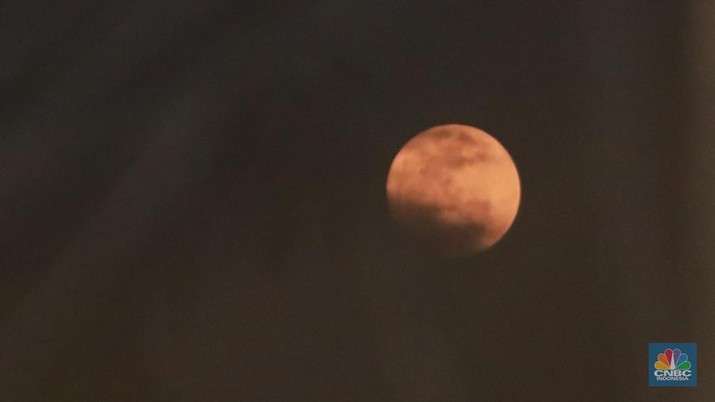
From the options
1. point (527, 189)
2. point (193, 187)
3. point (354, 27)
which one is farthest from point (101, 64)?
point (527, 189)

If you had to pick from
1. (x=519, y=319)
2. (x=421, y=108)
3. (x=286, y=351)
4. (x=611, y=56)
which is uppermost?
(x=611, y=56)

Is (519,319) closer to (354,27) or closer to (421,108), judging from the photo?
(421,108)

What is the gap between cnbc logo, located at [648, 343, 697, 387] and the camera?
4.76 ft

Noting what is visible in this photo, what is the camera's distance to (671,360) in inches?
57.2

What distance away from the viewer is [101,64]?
1511mm

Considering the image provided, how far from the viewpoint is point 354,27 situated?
1.50 metres

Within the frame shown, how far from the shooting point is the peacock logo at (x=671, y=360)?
145cm

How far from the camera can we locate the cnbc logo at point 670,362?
1.45m

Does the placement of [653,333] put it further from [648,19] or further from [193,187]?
[193,187]

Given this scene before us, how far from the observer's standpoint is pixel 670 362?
145 centimetres

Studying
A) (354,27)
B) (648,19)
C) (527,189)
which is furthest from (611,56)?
(354,27)

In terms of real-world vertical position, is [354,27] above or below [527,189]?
above

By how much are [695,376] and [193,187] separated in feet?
3.66

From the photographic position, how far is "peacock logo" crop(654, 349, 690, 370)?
1.45 metres
